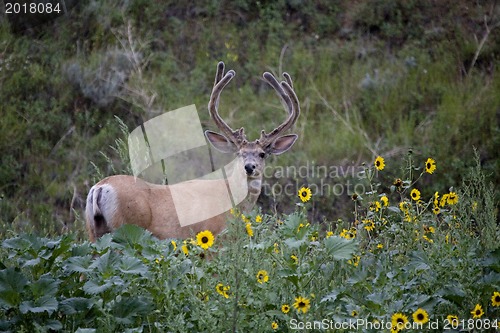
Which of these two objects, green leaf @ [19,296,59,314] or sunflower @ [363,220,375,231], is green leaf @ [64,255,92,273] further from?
sunflower @ [363,220,375,231]

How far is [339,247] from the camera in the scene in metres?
4.44

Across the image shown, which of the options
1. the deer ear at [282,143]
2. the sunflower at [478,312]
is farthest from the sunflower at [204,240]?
the deer ear at [282,143]

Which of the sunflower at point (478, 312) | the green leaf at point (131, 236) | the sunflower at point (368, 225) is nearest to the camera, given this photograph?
the sunflower at point (478, 312)

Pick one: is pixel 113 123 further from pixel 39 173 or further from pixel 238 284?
pixel 238 284

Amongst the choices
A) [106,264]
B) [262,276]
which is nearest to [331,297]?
[262,276]

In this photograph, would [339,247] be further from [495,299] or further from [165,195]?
[165,195]

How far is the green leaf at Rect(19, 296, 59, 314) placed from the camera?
13.5 ft

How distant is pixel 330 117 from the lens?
37.8 feet

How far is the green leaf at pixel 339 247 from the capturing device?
14.4ft

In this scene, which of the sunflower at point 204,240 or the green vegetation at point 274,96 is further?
the green vegetation at point 274,96

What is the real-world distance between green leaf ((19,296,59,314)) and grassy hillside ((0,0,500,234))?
216 inches

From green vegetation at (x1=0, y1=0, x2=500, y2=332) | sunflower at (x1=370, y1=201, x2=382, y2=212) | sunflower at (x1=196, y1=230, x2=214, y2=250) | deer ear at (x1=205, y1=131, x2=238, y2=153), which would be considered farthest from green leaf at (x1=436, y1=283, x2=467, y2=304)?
deer ear at (x1=205, y1=131, x2=238, y2=153)

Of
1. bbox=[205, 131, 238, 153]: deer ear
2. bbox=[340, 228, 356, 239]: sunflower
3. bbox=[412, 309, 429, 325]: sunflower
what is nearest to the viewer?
bbox=[412, 309, 429, 325]: sunflower

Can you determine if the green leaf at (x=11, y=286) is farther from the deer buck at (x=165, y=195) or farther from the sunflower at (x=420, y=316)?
the deer buck at (x=165, y=195)
